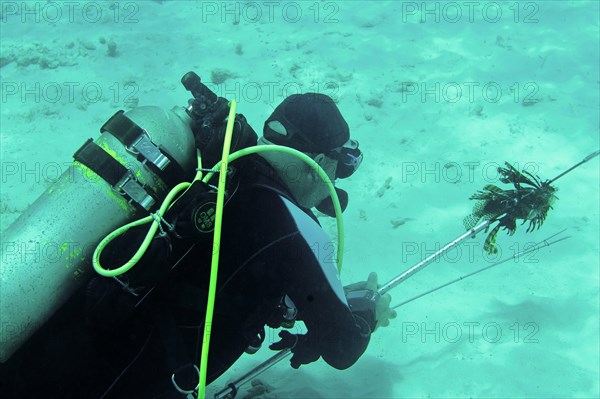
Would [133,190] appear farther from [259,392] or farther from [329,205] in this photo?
[259,392]

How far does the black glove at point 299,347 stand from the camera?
8.89 feet

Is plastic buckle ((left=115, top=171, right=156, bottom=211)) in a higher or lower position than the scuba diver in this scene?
higher

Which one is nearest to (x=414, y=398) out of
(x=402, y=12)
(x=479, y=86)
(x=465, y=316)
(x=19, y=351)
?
(x=465, y=316)

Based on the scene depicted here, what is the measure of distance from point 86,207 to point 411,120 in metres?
6.08

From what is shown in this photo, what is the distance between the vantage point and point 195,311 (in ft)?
7.30

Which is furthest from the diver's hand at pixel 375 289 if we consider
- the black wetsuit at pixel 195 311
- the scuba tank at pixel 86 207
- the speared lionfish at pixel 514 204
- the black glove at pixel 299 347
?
the scuba tank at pixel 86 207

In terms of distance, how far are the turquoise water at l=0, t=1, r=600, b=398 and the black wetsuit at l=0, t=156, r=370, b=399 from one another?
5.52ft

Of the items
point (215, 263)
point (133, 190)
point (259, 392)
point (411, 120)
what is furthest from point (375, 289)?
point (411, 120)

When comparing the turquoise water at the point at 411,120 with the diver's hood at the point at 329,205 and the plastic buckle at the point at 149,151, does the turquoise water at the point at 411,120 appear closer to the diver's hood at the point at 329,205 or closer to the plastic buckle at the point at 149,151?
the diver's hood at the point at 329,205

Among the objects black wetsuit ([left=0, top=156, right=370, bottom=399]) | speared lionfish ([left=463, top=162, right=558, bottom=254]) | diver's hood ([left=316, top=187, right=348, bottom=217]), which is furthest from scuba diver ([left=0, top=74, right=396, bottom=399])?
speared lionfish ([left=463, top=162, right=558, bottom=254])

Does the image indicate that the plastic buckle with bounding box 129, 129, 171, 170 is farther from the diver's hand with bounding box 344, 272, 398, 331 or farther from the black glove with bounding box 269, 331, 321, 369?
the diver's hand with bounding box 344, 272, 398, 331

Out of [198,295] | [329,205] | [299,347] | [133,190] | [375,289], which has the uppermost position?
[133,190]

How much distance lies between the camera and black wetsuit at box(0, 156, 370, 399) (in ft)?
6.68

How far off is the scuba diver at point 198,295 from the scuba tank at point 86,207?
0.10 meters
